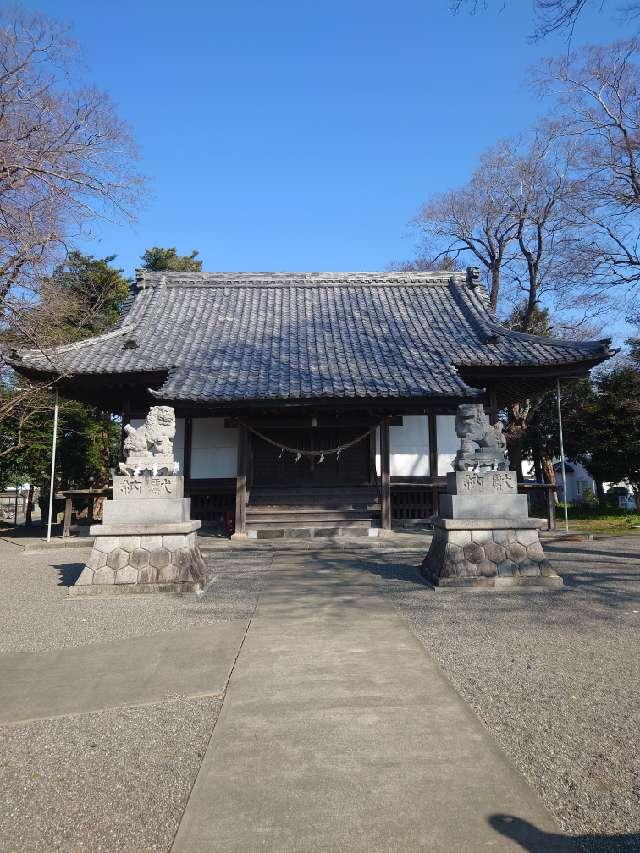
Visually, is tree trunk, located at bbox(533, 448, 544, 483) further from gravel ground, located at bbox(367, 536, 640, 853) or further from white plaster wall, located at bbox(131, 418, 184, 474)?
white plaster wall, located at bbox(131, 418, 184, 474)

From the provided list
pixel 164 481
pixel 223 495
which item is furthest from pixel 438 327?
pixel 164 481

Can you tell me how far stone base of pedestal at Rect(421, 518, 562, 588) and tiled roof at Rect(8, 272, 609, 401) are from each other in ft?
13.6

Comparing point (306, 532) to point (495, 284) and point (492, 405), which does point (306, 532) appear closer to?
point (492, 405)

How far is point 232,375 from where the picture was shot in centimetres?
1105

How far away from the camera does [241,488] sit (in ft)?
35.9

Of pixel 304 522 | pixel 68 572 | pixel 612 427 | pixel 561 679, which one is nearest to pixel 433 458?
pixel 304 522

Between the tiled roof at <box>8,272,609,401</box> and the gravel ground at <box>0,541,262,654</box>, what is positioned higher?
the tiled roof at <box>8,272,609,401</box>

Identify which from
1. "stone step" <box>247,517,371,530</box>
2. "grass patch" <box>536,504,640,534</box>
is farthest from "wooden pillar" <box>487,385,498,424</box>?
"stone step" <box>247,517,371,530</box>

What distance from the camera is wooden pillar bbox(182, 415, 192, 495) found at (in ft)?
38.1

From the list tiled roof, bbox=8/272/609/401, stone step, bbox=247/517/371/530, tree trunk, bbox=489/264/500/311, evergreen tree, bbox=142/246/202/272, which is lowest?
stone step, bbox=247/517/371/530

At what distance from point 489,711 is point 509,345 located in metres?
10.4

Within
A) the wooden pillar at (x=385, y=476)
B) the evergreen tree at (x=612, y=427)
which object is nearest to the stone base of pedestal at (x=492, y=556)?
the wooden pillar at (x=385, y=476)

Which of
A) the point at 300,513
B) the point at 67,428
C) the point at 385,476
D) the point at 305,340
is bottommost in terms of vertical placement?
the point at 300,513

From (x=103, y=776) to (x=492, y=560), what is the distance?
17.2 ft
